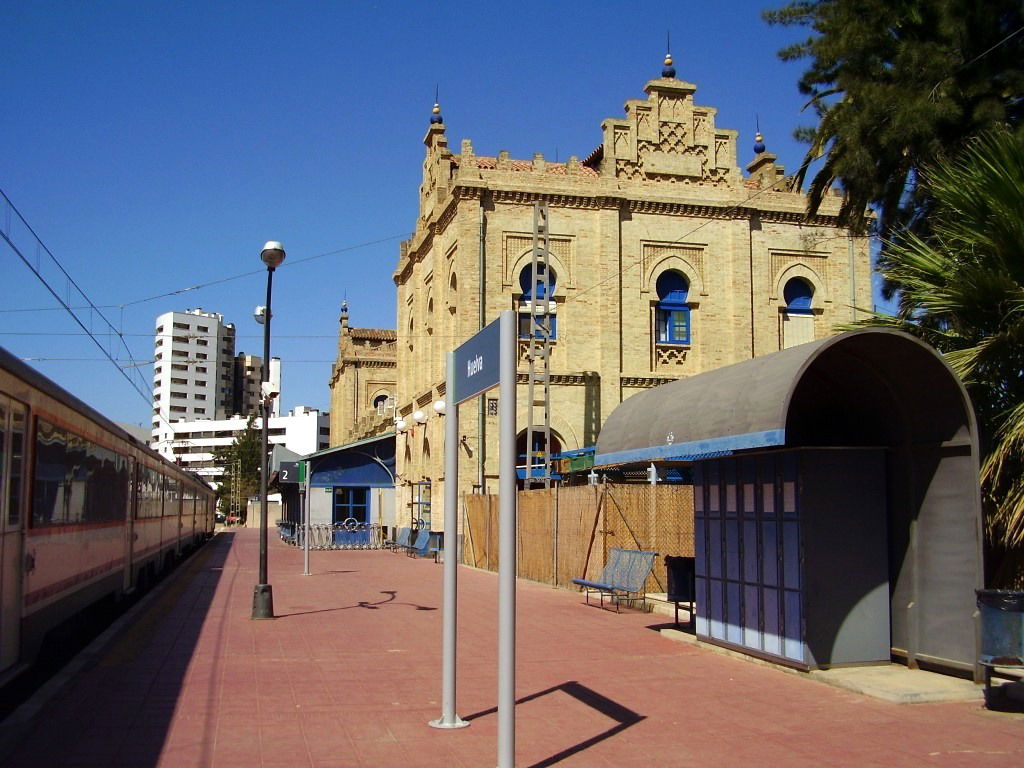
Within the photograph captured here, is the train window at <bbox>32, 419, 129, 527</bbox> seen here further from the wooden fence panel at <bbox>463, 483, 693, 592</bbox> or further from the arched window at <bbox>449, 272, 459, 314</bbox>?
the arched window at <bbox>449, 272, 459, 314</bbox>

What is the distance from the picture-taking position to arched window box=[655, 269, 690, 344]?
35.7 m

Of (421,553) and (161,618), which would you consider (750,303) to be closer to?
(421,553)

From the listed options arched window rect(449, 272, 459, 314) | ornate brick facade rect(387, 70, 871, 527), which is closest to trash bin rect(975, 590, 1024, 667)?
ornate brick facade rect(387, 70, 871, 527)

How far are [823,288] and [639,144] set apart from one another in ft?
27.1

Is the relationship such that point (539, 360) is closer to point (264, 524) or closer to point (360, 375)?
point (264, 524)

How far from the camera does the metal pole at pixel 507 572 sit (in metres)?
6.70

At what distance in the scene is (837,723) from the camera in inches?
336

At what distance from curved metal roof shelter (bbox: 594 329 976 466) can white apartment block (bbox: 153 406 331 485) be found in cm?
12862

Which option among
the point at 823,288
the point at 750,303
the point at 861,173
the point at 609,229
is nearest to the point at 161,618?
the point at 861,173

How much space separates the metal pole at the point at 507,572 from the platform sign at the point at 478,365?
0.36m

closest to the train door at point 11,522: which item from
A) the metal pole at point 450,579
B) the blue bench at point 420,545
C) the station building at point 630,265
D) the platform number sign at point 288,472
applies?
the metal pole at point 450,579

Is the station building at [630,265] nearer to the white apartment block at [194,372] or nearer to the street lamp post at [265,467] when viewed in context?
the street lamp post at [265,467]

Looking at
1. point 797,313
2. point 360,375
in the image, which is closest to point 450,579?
point 797,313

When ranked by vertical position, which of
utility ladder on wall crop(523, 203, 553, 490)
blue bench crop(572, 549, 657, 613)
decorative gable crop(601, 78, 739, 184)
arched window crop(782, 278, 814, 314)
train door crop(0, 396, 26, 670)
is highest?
decorative gable crop(601, 78, 739, 184)
